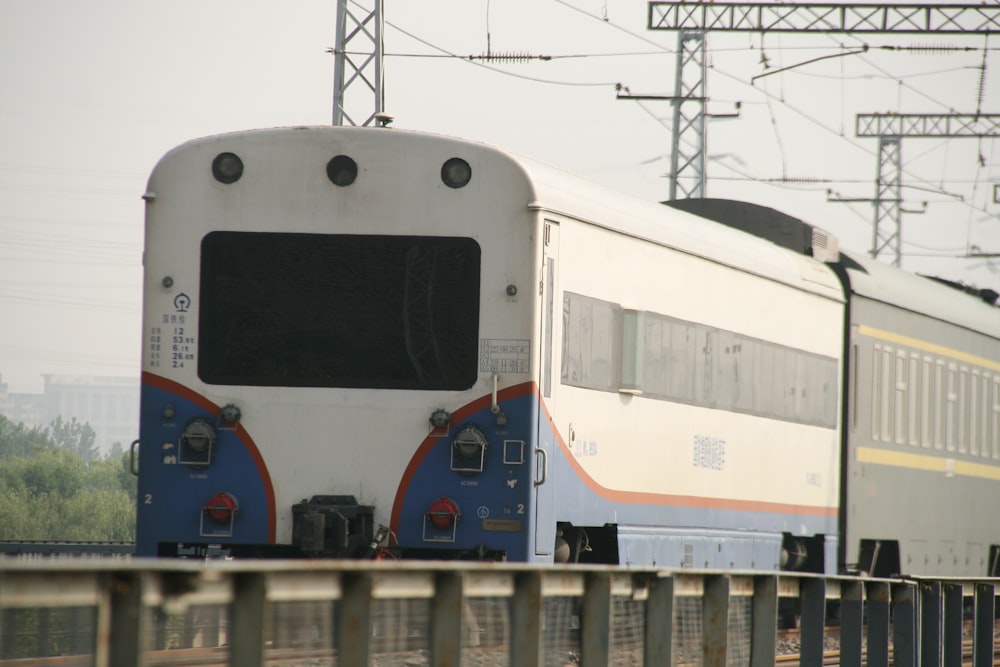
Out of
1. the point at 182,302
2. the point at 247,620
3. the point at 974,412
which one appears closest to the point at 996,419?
the point at 974,412

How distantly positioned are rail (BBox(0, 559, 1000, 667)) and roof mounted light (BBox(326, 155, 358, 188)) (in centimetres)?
409

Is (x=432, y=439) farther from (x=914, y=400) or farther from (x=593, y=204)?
(x=914, y=400)

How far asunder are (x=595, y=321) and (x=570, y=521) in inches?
57.4

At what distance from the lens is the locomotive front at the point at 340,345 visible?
11.0m

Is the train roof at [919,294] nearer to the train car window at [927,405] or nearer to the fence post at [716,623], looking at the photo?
the train car window at [927,405]

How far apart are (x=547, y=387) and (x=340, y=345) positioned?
1.40 metres

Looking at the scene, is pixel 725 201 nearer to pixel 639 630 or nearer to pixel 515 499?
pixel 515 499

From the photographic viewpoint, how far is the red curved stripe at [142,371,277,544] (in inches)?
432

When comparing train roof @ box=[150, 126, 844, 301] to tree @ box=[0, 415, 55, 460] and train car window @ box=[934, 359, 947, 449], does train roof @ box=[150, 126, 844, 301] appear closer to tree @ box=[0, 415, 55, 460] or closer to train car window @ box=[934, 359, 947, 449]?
train car window @ box=[934, 359, 947, 449]

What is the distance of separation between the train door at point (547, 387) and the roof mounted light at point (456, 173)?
61cm

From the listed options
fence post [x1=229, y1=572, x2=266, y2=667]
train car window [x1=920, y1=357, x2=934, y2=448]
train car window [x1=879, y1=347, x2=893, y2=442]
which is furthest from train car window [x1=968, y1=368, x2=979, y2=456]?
fence post [x1=229, y1=572, x2=266, y2=667]

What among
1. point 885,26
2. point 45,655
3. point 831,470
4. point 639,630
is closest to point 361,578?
point 45,655

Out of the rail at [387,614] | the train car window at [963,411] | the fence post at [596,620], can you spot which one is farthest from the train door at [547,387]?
the train car window at [963,411]

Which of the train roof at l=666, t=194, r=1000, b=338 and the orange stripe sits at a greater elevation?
the train roof at l=666, t=194, r=1000, b=338
